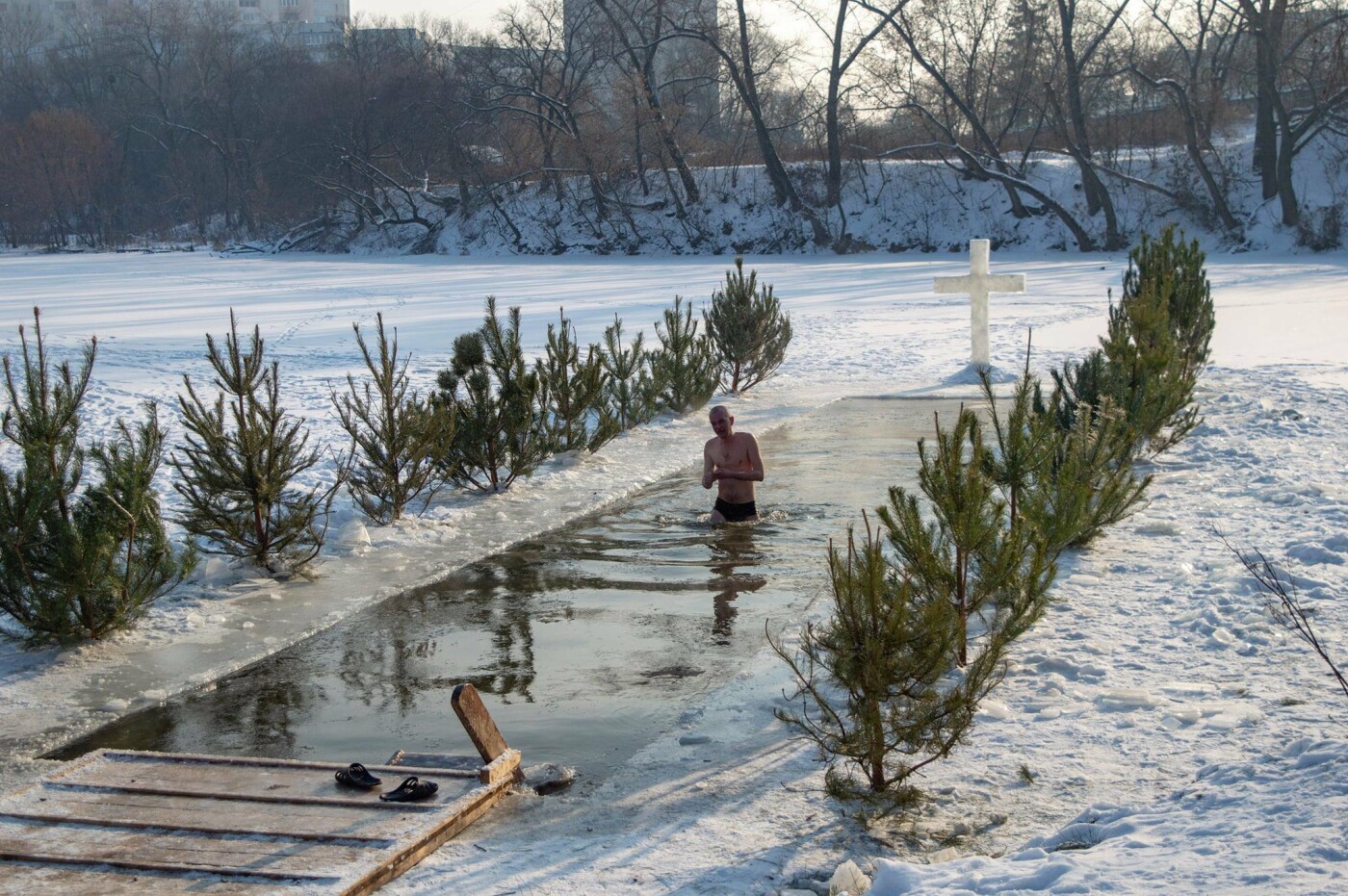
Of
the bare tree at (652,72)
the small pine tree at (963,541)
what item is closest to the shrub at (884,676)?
the small pine tree at (963,541)

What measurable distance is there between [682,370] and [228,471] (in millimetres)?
7194

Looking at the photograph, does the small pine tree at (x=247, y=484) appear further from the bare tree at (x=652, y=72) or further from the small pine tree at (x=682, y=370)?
the bare tree at (x=652, y=72)

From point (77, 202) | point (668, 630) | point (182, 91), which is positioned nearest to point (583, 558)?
point (668, 630)

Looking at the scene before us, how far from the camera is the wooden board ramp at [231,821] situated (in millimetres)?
3914

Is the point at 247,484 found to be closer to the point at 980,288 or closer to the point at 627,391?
the point at 627,391

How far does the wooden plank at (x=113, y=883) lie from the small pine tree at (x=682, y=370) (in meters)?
10.3

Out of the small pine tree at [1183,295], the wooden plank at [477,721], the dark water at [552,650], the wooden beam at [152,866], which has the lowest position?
the dark water at [552,650]

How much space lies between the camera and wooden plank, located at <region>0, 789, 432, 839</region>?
4.19 metres

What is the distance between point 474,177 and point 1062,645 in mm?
53405

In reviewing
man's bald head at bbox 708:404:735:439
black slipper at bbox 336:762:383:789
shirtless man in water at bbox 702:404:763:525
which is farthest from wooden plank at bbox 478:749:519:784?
man's bald head at bbox 708:404:735:439

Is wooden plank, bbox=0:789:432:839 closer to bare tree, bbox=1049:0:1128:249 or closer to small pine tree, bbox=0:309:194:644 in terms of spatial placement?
small pine tree, bbox=0:309:194:644

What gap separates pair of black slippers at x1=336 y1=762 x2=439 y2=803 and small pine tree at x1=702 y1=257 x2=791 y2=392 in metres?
11.3

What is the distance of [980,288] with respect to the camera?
16.4m

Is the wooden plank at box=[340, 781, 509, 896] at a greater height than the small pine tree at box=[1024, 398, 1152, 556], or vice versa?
the small pine tree at box=[1024, 398, 1152, 556]
